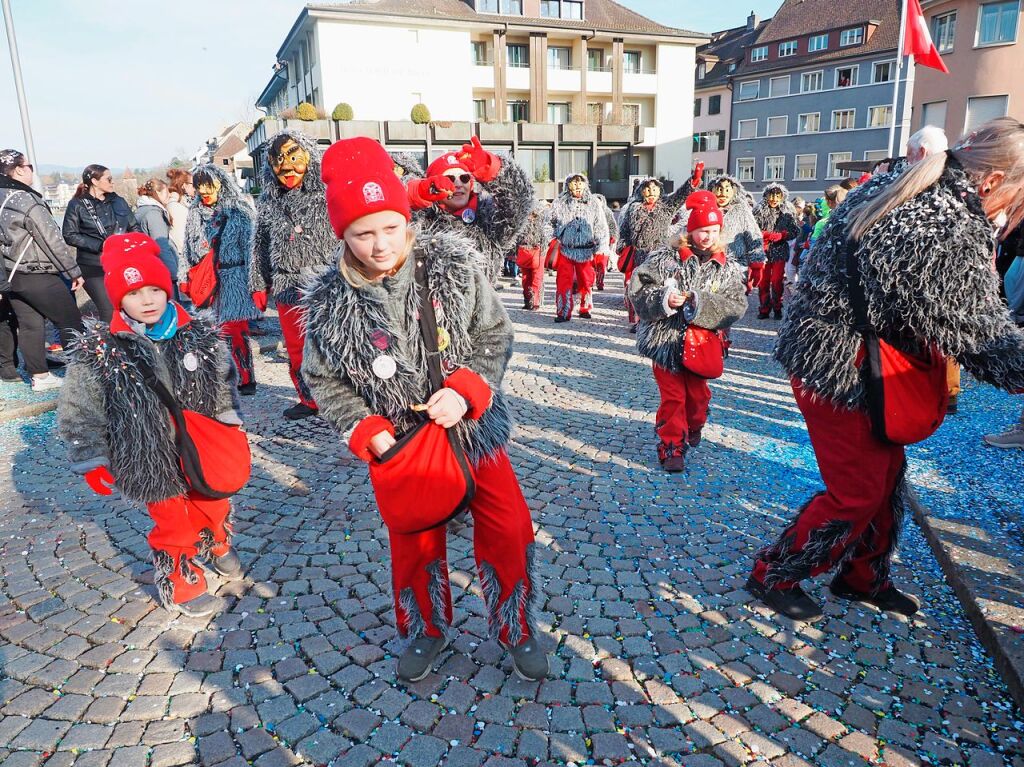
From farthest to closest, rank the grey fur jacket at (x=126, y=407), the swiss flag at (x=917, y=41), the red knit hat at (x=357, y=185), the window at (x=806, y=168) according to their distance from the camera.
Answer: the window at (x=806, y=168)
the swiss flag at (x=917, y=41)
the grey fur jacket at (x=126, y=407)
the red knit hat at (x=357, y=185)

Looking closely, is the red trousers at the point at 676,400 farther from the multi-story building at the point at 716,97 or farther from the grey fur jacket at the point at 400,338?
the multi-story building at the point at 716,97

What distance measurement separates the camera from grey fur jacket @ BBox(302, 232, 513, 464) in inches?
87.8

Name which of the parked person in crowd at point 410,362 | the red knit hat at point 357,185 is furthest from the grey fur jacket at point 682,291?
the red knit hat at point 357,185

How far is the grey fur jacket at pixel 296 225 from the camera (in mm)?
5133

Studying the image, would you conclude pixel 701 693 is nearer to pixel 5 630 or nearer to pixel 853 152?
pixel 5 630

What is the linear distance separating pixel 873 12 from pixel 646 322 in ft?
148

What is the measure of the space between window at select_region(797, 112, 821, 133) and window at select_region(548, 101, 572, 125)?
16.0 meters

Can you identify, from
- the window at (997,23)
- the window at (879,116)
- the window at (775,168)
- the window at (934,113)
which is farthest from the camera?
the window at (775,168)

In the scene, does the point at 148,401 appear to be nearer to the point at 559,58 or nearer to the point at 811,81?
the point at 559,58

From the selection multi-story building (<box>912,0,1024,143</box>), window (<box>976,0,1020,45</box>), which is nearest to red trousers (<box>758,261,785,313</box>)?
multi-story building (<box>912,0,1024,143</box>)

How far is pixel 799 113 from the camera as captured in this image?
4122 centimetres

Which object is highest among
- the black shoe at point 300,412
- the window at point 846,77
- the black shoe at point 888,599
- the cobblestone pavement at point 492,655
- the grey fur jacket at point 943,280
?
the window at point 846,77

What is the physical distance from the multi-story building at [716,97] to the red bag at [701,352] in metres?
44.8

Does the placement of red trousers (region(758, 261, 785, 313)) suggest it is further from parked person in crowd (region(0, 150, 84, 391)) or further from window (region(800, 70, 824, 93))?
window (region(800, 70, 824, 93))
